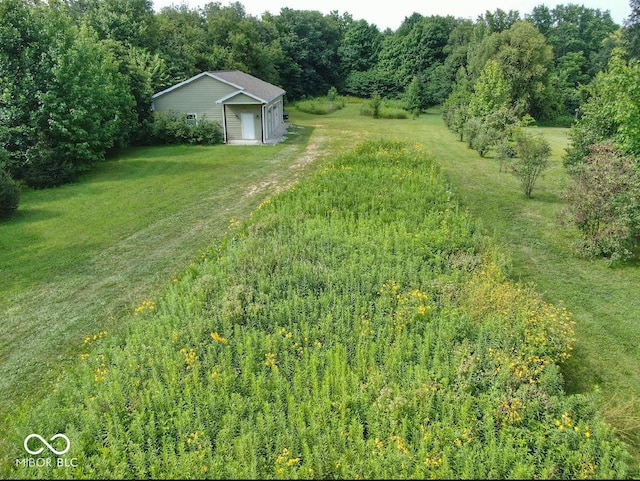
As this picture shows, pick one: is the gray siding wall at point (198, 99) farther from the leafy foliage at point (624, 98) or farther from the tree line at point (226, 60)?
the leafy foliage at point (624, 98)

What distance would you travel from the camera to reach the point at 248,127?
80.4ft

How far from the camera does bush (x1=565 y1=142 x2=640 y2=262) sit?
377 inches

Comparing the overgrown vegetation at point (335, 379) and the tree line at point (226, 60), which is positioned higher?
the tree line at point (226, 60)

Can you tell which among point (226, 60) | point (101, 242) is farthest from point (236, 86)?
point (101, 242)

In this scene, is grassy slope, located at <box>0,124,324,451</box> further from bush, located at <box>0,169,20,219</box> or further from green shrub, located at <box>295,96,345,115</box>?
green shrub, located at <box>295,96,345,115</box>

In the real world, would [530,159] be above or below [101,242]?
above

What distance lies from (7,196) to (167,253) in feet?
20.5

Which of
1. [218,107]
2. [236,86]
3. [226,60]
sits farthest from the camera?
[226,60]

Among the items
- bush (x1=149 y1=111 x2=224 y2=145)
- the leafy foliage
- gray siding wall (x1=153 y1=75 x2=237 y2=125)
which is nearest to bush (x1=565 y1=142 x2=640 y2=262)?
the leafy foliage

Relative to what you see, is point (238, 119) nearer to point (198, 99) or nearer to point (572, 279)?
point (198, 99)

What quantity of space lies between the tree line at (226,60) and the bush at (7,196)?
143 mm

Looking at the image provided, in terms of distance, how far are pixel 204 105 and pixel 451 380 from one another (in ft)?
76.5

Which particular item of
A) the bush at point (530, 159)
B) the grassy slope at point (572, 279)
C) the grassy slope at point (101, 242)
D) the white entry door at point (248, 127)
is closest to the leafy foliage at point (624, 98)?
the grassy slope at point (572, 279)

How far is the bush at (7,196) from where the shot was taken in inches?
498
